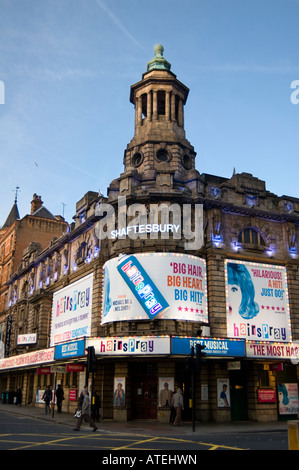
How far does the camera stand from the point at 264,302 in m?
33.3

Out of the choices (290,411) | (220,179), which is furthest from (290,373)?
(220,179)

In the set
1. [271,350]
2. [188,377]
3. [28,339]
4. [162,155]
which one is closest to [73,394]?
[188,377]

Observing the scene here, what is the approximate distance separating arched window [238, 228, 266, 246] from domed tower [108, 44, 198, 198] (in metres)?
5.49

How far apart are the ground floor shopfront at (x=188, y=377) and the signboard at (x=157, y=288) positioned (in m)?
2.66

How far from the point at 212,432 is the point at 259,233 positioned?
56.6 ft

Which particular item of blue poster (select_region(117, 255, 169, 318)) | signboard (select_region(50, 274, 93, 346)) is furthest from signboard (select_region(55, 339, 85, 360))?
blue poster (select_region(117, 255, 169, 318))

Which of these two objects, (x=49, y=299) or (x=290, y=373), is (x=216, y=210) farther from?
(x=49, y=299)

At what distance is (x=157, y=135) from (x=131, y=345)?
18315 mm

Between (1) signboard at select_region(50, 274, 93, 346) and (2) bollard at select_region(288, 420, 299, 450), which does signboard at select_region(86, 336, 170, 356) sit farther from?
(2) bollard at select_region(288, 420, 299, 450)

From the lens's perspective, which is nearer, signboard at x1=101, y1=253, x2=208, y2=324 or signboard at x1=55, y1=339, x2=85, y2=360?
signboard at x1=55, y1=339, x2=85, y2=360

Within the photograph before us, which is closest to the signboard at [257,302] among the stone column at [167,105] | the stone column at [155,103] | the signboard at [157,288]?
the signboard at [157,288]

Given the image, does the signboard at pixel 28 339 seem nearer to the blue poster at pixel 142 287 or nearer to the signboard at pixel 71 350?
the signboard at pixel 71 350

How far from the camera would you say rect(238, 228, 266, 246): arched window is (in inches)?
1361

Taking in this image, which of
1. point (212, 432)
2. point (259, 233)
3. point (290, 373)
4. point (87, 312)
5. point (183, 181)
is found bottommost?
point (212, 432)
